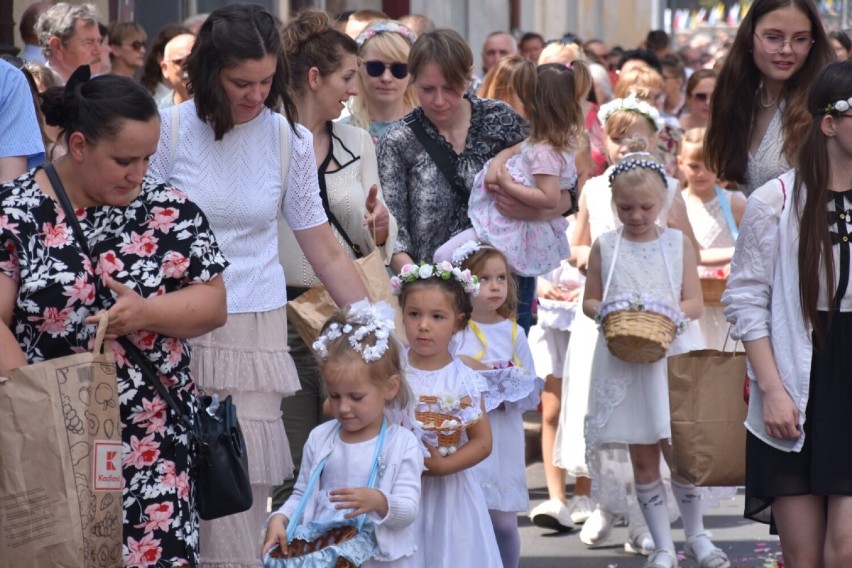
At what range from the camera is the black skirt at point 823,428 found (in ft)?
15.6

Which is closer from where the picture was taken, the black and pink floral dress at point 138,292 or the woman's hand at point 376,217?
the black and pink floral dress at point 138,292

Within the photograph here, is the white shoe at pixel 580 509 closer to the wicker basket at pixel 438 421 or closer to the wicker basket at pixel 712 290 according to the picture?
the wicker basket at pixel 712 290

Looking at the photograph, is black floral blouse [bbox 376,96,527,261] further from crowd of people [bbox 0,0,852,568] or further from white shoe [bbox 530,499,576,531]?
white shoe [bbox 530,499,576,531]

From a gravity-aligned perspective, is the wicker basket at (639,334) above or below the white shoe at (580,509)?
above

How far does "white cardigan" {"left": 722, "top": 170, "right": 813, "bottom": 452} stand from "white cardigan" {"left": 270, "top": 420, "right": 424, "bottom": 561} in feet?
3.52

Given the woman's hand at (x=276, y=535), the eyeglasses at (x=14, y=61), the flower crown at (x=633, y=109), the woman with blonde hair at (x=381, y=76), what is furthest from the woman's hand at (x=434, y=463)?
the flower crown at (x=633, y=109)

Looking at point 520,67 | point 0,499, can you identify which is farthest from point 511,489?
point 0,499

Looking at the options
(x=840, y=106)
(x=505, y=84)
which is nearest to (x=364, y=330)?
(x=840, y=106)

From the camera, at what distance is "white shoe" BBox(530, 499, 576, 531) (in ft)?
26.1

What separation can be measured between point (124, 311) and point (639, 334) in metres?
3.08

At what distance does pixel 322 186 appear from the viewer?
19.8 feet

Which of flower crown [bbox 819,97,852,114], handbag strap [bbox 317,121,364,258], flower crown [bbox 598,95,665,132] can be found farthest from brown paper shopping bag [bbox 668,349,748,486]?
flower crown [bbox 598,95,665,132]

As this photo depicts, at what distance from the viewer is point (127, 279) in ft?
13.9

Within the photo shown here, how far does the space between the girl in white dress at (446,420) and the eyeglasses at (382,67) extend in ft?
7.11
